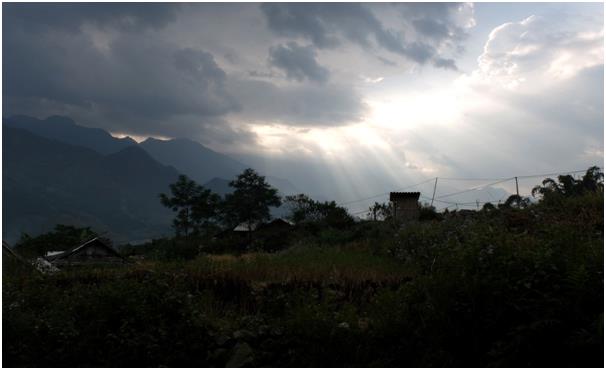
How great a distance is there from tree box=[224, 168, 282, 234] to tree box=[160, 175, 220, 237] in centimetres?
682

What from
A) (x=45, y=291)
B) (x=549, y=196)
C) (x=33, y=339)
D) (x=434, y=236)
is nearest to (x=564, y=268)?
(x=33, y=339)

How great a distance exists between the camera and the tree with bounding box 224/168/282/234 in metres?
60.2

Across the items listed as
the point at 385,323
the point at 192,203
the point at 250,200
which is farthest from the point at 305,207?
the point at 385,323

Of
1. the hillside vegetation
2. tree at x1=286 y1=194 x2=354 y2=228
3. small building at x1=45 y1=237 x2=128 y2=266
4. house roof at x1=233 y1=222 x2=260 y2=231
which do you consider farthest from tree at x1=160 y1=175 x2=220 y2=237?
the hillside vegetation

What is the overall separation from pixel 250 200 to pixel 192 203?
1495 centimetres

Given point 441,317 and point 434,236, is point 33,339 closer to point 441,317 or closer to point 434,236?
point 441,317

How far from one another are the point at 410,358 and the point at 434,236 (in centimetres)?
1094

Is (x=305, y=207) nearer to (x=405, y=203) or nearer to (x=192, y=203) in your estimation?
(x=192, y=203)

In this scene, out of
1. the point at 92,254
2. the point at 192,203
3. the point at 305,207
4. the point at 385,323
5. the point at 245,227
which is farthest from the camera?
the point at 192,203

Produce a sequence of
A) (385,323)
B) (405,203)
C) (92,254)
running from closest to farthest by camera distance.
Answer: (385,323) → (92,254) → (405,203)

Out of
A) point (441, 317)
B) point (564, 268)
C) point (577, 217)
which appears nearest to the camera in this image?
point (564, 268)

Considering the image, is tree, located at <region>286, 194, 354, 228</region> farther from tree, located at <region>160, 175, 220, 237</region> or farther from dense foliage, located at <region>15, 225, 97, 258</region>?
dense foliage, located at <region>15, 225, 97, 258</region>

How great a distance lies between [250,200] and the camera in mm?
60531

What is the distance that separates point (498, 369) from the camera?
5.05 metres
